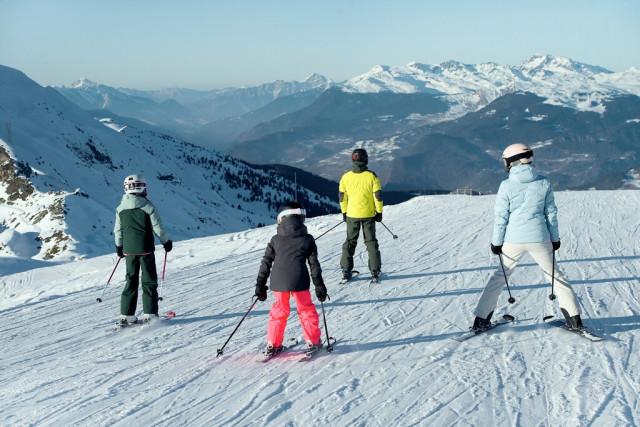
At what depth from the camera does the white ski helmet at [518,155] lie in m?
6.11

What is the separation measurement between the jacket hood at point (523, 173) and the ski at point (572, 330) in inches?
78.2

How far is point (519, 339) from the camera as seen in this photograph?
6.67 metres

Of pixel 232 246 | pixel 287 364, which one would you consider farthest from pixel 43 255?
pixel 287 364

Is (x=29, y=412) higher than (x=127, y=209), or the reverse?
(x=127, y=209)

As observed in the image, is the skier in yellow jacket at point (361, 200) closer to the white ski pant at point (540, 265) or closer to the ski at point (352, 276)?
the ski at point (352, 276)

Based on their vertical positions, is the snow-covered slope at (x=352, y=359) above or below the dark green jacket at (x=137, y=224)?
below

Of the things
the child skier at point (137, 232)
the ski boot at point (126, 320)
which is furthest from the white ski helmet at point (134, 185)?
the ski boot at point (126, 320)

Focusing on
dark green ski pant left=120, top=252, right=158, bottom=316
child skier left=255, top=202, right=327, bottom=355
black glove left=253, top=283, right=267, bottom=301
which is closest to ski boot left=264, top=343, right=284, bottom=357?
child skier left=255, top=202, right=327, bottom=355

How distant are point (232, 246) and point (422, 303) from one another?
859 cm

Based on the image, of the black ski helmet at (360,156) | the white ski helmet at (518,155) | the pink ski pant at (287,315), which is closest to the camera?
the pink ski pant at (287,315)

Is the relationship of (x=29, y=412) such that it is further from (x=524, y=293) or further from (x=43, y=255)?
(x=43, y=255)

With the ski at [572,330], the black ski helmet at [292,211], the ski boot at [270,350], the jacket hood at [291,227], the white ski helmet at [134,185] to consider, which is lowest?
the ski at [572,330]

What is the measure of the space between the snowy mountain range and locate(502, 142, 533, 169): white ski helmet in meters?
31.1

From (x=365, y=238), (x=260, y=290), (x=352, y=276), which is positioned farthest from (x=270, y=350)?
(x=352, y=276)
